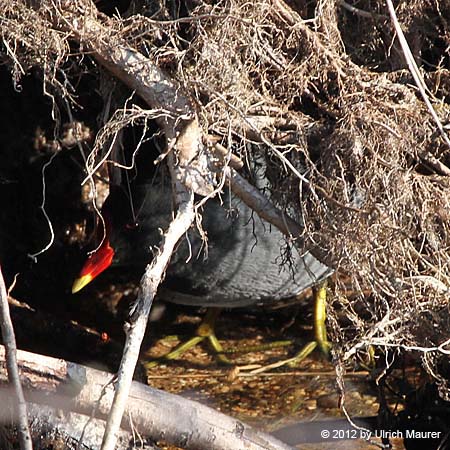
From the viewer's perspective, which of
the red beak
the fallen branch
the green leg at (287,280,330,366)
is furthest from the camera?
the green leg at (287,280,330,366)

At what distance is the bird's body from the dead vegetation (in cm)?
81

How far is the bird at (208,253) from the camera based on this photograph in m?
3.42

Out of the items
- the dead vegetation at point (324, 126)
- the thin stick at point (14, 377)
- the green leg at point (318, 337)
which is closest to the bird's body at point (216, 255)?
the green leg at point (318, 337)

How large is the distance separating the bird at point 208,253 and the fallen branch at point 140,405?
3.92ft

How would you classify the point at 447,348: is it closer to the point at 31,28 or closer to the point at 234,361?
the point at 31,28

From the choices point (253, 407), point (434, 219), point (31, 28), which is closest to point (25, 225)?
point (253, 407)

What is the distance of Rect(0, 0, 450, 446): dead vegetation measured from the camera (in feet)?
7.97

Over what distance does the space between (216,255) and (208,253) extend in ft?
0.18

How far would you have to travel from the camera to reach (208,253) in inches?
137

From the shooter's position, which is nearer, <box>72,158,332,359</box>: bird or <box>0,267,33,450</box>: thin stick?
<box>0,267,33,450</box>: thin stick

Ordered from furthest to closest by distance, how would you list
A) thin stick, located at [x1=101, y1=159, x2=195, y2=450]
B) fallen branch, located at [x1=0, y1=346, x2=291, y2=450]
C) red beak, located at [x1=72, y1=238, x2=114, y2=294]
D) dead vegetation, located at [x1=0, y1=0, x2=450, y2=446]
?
red beak, located at [x1=72, y1=238, x2=114, y2=294] → dead vegetation, located at [x1=0, y1=0, x2=450, y2=446] → fallen branch, located at [x1=0, y1=346, x2=291, y2=450] → thin stick, located at [x1=101, y1=159, x2=195, y2=450]

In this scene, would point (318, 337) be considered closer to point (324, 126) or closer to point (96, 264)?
point (96, 264)

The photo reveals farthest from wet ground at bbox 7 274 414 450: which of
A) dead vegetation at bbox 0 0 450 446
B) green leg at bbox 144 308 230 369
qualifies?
dead vegetation at bbox 0 0 450 446

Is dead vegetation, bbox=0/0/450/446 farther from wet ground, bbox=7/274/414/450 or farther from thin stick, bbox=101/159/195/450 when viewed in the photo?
wet ground, bbox=7/274/414/450
